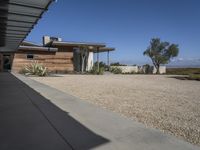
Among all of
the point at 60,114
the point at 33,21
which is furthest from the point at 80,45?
the point at 60,114

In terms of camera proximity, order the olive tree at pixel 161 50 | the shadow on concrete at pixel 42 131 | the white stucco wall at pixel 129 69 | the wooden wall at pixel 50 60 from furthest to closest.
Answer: the olive tree at pixel 161 50 < the white stucco wall at pixel 129 69 < the wooden wall at pixel 50 60 < the shadow on concrete at pixel 42 131

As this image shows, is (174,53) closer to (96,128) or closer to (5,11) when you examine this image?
(5,11)

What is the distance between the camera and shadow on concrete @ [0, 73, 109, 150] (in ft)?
13.4

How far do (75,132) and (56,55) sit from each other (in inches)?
988

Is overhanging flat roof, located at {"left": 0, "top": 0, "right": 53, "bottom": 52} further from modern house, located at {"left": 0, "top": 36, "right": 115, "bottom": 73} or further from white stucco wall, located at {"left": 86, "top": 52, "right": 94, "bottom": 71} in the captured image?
white stucco wall, located at {"left": 86, "top": 52, "right": 94, "bottom": 71}

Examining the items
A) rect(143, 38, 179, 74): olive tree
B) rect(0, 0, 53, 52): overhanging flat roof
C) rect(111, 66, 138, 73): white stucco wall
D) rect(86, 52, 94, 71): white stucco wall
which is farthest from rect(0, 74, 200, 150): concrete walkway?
rect(143, 38, 179, 74): olive tree

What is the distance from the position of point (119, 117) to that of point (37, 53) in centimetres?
2388

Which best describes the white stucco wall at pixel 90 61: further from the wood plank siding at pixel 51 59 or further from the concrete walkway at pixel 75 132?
the concrete walkway at pixel 75 132

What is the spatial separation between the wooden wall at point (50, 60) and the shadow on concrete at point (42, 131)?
2166 centimetres

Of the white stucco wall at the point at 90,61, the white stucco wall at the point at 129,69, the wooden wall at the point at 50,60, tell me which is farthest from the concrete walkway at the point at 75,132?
the white stucco wall at the point at 129,69

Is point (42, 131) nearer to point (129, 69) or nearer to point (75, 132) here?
point (75, 132)

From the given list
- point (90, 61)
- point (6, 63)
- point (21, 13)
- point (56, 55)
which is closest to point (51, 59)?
point (56, 55)

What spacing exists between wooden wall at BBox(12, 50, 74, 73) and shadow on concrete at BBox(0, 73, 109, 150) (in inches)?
853

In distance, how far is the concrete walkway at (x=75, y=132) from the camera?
162 inches
